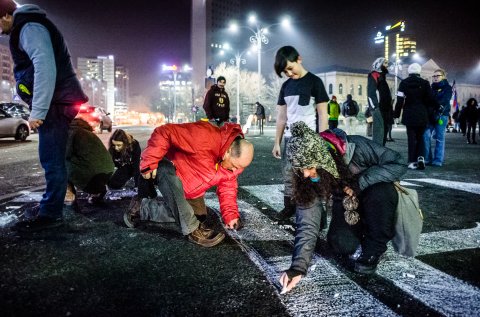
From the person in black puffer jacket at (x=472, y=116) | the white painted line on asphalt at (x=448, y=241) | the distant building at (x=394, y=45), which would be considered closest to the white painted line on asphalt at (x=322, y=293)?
the white painted line on asphalt at (x=448, y=241)

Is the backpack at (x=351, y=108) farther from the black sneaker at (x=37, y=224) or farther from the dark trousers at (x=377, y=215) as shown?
the black sneaker at (x=37, y=224)

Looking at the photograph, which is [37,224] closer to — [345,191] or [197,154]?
[197,154]

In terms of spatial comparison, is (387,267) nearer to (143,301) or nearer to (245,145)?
(245,145)

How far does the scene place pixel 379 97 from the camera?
23.4ft

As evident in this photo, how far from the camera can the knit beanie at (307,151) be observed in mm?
2348

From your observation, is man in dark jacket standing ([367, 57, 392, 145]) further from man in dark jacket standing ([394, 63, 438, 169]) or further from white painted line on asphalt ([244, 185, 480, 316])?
white painted line on asphalt ([244, 185, 480, 316])

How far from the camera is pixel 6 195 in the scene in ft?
16.7

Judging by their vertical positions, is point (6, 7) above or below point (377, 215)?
above

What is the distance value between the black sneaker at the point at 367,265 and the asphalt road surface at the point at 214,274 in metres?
0.05

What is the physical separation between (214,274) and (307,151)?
3.56 feet

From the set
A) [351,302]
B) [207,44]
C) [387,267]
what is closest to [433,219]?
[387,267]

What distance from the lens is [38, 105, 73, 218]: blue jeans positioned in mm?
3488

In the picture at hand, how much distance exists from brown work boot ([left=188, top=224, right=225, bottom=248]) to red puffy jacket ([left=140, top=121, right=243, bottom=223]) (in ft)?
0.87

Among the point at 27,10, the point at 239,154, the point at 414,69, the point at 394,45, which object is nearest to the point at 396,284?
the point at 239,154
